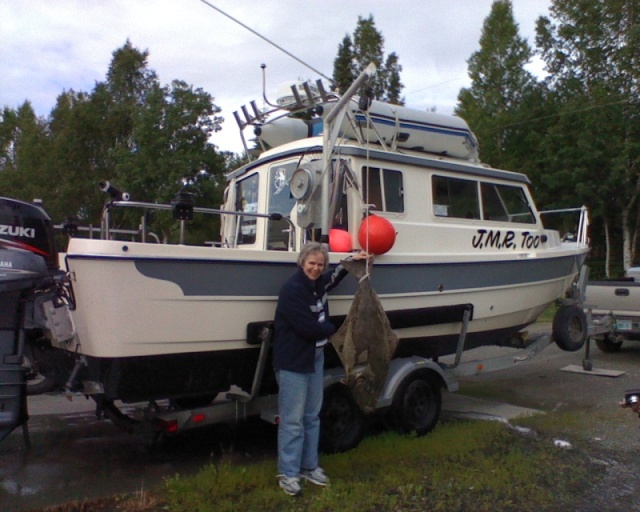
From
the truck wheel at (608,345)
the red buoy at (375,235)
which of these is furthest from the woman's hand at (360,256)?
the truck wheel at (608,345)

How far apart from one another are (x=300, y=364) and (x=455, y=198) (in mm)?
3100

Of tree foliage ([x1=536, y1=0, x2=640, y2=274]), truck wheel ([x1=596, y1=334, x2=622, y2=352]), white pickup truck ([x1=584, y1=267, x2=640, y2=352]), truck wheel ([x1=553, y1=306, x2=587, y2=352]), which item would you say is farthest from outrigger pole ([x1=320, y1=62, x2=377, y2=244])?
tree foliage ([x1=536, y1=0, x2=640, y2=274])

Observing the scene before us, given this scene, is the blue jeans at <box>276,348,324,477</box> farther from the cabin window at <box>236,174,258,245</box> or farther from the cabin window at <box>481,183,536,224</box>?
the cabin window at <box>481,183,536,224</box>

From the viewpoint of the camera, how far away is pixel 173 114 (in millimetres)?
18656

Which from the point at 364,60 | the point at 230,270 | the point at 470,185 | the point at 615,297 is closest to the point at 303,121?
the point at 470,185

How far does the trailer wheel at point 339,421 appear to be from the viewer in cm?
537

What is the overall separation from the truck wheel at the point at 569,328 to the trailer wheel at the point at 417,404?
86.0 inches

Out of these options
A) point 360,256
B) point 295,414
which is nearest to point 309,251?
point 360,256

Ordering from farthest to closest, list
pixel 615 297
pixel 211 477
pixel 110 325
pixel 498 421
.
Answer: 1. pixel 615 297
2. pixel 498 421
3. pixel 211 477
4. pixel 110 325

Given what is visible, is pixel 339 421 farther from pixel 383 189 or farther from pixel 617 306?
pixel 617 306

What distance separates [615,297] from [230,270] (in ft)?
24.2

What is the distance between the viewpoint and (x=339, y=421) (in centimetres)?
553

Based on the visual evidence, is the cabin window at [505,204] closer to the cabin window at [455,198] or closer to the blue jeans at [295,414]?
the cabin window at [455,198]

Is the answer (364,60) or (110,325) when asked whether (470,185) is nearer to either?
(110,325)
